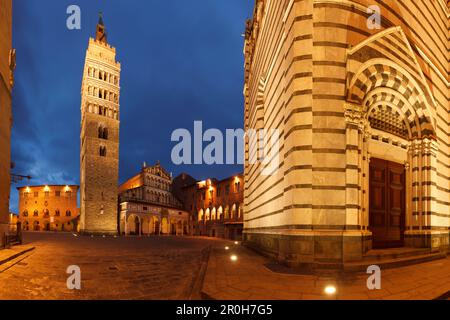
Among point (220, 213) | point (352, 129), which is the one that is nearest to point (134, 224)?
point (220, 213)

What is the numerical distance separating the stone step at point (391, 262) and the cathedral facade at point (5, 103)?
16736mm

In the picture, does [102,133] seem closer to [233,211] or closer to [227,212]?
[227,212]

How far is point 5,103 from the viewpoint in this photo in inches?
694

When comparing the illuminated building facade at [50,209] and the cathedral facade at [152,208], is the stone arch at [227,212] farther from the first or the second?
the illuminated building facade at [50,209]

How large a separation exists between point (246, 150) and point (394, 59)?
39.4ft

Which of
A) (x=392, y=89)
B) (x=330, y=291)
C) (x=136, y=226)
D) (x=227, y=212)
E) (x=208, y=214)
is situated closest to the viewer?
(x=330, y=291)

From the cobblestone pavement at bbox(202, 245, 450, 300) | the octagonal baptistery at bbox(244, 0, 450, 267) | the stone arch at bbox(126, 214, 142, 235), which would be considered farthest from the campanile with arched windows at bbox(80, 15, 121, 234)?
the cobblestone pavement at bbox(202, 245, 450, 300)

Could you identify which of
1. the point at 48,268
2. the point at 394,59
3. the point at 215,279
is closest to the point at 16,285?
the point at 48,268

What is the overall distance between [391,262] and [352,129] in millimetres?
4068

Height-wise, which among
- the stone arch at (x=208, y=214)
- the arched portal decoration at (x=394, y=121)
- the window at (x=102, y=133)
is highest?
the window at (x=102, y=133)

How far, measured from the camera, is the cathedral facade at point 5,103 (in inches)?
655

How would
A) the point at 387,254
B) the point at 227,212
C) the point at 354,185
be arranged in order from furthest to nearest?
the point at 227,212 < the point at 387,254 < the point at 354,185

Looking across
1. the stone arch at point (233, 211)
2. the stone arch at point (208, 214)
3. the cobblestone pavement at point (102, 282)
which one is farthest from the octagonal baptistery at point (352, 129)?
the stone arch at point (208, 214)
